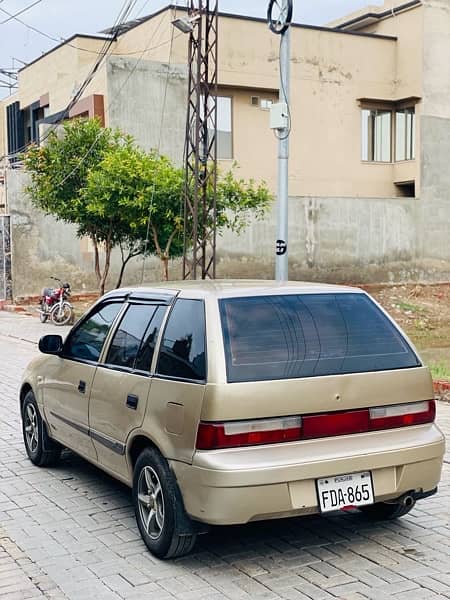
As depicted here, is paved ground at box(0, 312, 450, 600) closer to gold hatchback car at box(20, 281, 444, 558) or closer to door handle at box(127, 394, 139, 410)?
gold hatchback car at box(20, 281, 444, 558)

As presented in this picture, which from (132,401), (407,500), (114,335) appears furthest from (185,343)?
(407,500)

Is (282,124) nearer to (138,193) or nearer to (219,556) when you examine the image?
(138,193)

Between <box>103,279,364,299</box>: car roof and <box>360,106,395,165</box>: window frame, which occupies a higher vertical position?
<box>360,106,395,165</box>: window frame

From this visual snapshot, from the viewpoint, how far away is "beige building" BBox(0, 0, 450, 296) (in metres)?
27.6

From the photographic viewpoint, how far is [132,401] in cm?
500

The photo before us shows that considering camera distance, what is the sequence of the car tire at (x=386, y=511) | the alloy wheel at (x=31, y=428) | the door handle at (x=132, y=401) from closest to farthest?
the door handle at (x=132, y=401) → the car tire at (x=386, y=511) → the alloy wheel at (x=31, y=428)

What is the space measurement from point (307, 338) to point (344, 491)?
905mm

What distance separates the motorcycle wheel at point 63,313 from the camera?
20.5m

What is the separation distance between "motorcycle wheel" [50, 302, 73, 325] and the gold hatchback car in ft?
50.7

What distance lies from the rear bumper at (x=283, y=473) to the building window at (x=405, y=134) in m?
29.5

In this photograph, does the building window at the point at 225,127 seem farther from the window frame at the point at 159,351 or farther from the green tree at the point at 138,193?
the window frame at the point at 159,351

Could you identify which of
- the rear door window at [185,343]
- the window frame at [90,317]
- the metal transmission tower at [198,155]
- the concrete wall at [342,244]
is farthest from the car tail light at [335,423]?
the concrete wall at [342,244]

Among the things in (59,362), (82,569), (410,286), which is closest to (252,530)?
(82,569)

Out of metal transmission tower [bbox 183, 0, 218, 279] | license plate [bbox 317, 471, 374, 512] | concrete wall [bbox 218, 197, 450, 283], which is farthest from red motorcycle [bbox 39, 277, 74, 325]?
license plate [bbox 317, 471, 374, 512]
